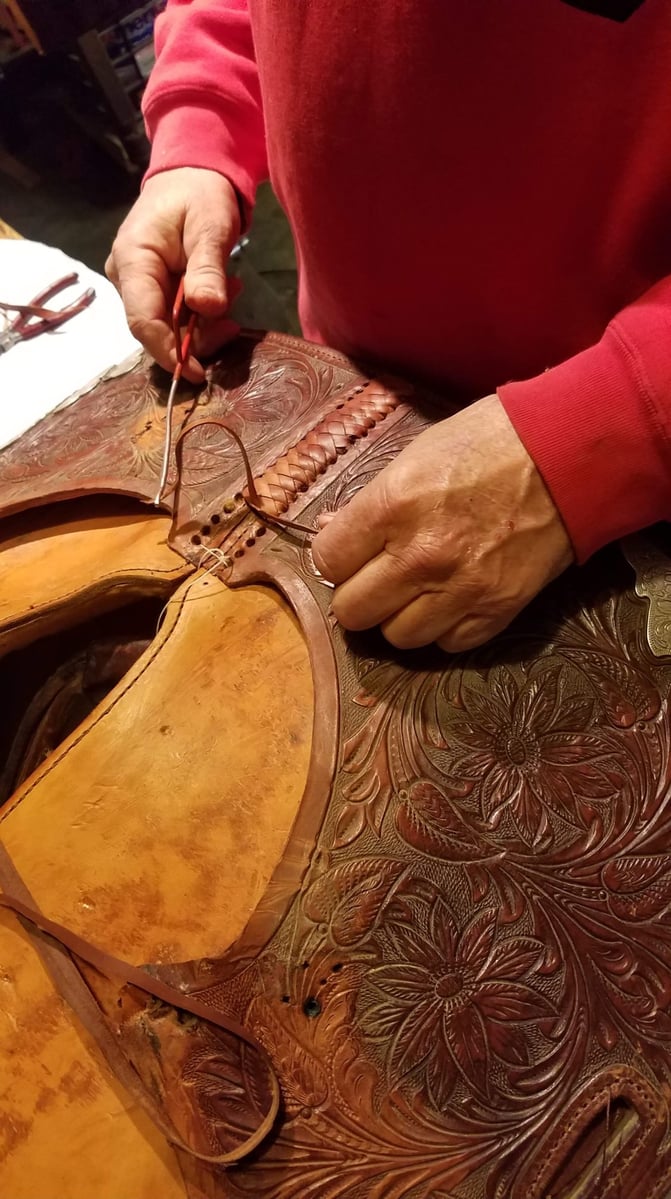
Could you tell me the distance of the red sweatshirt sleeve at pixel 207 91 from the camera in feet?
3.80

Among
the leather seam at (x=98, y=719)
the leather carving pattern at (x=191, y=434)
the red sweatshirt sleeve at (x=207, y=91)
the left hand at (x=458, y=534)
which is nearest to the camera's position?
the left hand at (x=458, y=534)

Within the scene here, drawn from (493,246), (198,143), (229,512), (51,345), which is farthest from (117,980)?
(51,345)

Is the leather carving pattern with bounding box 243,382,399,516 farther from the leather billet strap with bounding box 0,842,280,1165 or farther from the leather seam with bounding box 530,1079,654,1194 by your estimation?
the leather seam with bounding box 530,1079,654,1194

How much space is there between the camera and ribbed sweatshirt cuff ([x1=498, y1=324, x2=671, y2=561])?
0.71m

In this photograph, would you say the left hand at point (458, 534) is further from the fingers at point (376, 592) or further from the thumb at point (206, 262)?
the thumb at point (206, 262)

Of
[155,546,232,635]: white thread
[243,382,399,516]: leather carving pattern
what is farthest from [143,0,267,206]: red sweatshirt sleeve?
[155,546,232,635]: white thread

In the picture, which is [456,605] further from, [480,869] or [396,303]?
[396,303]

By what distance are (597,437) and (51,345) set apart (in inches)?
54.5

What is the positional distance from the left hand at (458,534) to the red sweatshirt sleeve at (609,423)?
2cm

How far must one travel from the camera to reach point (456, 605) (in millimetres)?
778

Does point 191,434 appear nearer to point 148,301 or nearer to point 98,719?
point 148,301

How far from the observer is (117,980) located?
0.76m

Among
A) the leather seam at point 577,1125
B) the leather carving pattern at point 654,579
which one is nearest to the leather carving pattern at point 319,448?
the leather carving pattern at point 654,579

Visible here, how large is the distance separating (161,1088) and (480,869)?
0.37 metres
